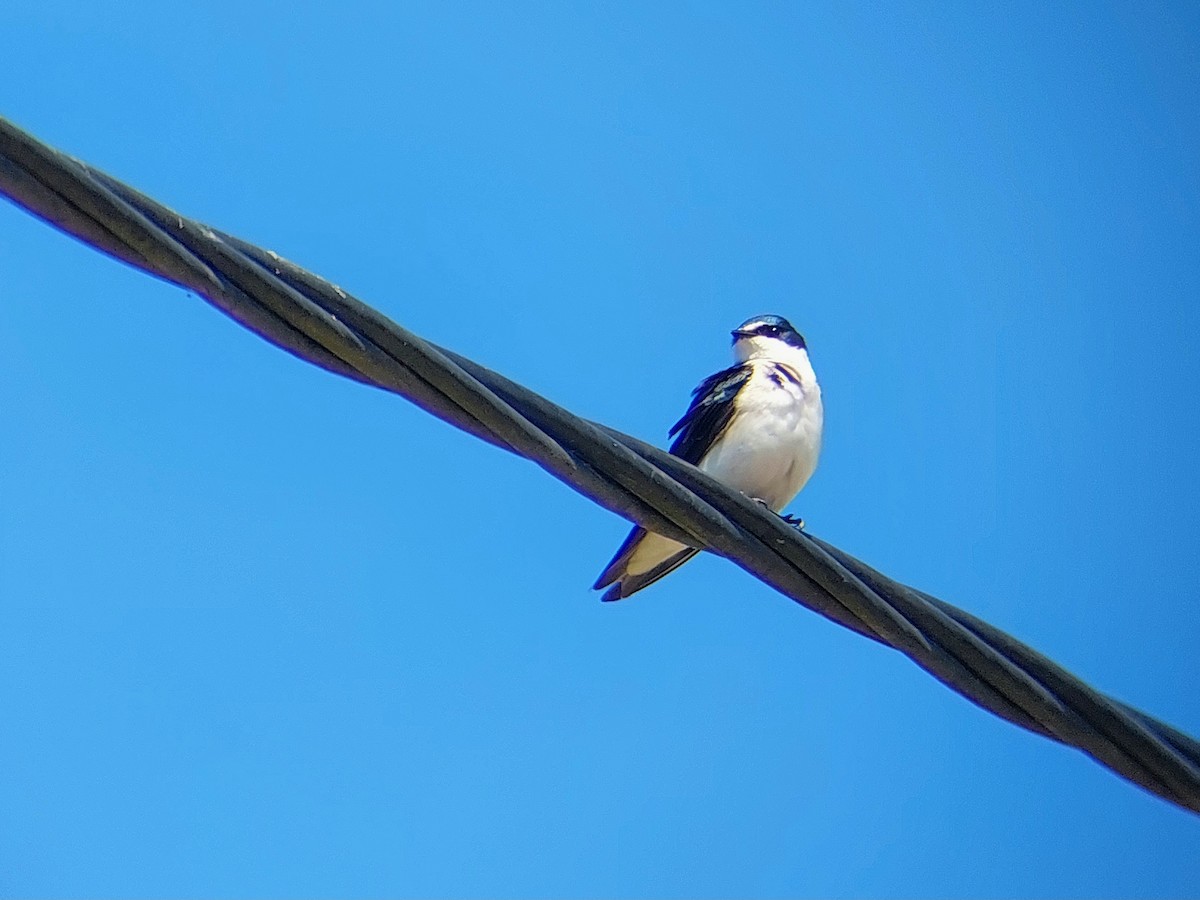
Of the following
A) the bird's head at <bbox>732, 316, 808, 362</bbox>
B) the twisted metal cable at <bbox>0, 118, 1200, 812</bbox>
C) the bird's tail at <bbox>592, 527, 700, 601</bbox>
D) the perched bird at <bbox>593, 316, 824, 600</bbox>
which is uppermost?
the bird's head at <bbox>732, 316, 808, 362</bbox>

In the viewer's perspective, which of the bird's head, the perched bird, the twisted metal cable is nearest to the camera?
the twisted metal cable

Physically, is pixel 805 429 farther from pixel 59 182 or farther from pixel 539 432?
pixel 59 182

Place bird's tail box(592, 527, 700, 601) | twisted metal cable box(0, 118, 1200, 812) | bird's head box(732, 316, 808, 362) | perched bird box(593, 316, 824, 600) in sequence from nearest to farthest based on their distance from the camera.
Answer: twisted metal cable box(0, 118, 1200, 812)
bird's tail box(592, 527, 700, 601)
perched bird box(593, 316, 824, 600)
bird's head box(732, 316, 808, 362)

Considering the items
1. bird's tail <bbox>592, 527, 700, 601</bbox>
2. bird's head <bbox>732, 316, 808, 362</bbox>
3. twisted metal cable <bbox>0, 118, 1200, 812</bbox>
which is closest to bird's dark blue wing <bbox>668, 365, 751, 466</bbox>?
bird's tail <bbox>592, 527, 700, 601</bbox>

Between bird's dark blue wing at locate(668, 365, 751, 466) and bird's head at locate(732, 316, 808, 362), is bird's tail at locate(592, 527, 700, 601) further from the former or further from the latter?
bird's head at locate(732, 316, 808, 362)

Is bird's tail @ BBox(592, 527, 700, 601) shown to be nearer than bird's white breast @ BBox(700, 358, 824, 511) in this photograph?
Yes

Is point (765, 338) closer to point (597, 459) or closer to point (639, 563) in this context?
point (639, 563)

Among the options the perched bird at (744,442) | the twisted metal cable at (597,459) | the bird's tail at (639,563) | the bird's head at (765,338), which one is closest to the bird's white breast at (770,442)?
the perched bird at (744,442)

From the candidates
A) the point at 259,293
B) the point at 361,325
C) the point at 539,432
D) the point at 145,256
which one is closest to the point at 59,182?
the point at 145,256
